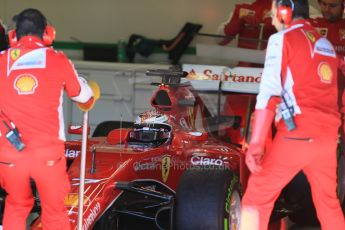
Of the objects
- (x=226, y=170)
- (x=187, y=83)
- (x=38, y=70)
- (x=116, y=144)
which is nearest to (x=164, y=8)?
(x=187, y=83)

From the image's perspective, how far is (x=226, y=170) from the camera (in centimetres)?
414

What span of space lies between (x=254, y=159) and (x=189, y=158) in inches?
42.3

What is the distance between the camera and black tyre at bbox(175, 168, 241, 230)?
3.86m

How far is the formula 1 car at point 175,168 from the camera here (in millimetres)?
3904

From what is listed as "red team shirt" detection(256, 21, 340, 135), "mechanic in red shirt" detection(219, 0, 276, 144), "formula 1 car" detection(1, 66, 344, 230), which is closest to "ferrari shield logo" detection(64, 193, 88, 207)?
"formula 1 car" detection(1, 66, 344, 230)

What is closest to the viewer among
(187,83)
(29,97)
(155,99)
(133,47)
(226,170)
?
(29,97)

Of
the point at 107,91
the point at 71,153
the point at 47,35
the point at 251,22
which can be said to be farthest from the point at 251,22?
the point at 47,35

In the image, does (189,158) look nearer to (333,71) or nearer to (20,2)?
(333,71)

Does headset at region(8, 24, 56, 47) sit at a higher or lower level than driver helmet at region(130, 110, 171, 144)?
higher

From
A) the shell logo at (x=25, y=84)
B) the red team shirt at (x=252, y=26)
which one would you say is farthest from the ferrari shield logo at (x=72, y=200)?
the red team shirt at (x=252, y=26)

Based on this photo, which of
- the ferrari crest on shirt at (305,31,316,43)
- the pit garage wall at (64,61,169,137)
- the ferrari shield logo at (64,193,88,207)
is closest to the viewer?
the ferrari crest on shirt at (305,31,316,43)

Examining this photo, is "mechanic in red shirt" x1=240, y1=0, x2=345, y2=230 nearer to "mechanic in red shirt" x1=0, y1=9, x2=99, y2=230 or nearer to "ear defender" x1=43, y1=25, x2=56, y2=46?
"mechanic in red shirt" x1=0, y1=9, x2=99, y2=230

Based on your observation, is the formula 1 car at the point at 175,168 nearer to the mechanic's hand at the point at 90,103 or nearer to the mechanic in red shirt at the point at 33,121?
the mechanic in red shirt at the point at 33,121

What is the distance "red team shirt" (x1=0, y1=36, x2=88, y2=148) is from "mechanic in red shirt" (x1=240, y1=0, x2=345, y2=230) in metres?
0.92
